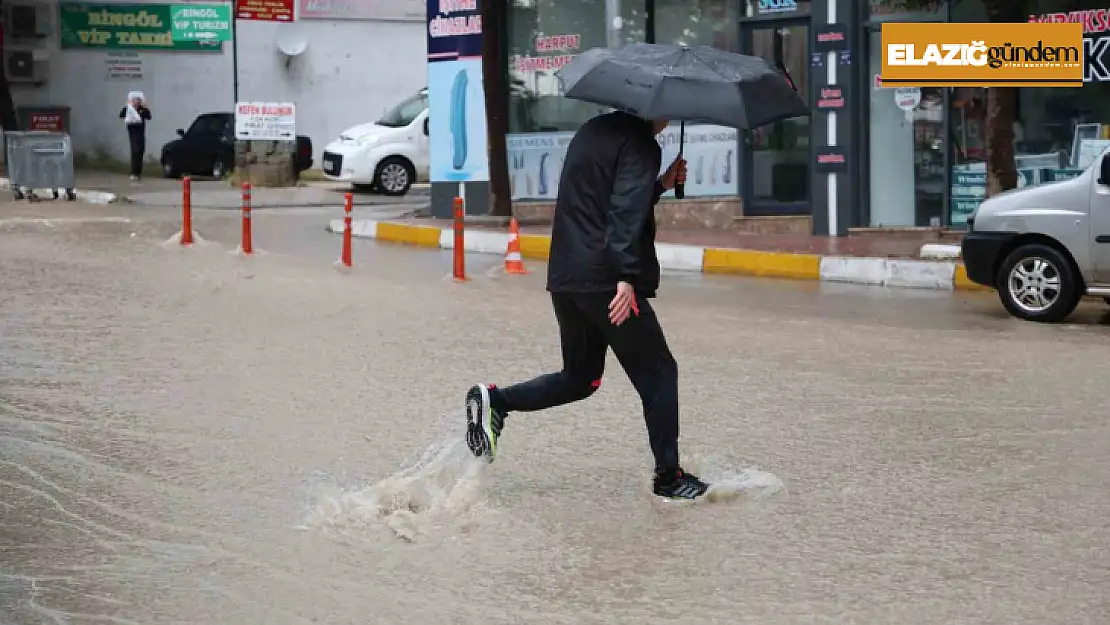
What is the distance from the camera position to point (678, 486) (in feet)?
20.9

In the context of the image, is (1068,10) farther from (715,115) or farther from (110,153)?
(110,153)

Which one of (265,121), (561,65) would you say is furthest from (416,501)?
(265,121)

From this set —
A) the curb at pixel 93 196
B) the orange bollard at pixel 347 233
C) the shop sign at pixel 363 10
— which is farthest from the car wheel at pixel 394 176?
the orange bollard at pixel 347 233

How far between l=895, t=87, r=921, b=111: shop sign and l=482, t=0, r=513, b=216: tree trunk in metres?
5.57

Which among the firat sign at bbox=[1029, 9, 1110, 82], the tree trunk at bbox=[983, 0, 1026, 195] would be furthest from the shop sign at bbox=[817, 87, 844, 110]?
the tree trunk at bbox=[983, 0, 1026, 195]

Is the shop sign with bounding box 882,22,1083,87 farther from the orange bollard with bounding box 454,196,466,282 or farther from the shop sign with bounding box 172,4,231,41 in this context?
the shop sign with bounding box 172,4,231,41

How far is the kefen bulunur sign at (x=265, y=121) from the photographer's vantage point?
96.7ft

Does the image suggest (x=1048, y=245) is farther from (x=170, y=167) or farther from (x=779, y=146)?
(x=170, y=167)

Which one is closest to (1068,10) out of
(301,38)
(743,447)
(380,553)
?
(743,447)

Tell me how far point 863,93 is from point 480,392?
13682 millimetres

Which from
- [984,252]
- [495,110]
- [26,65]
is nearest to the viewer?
[984,252]

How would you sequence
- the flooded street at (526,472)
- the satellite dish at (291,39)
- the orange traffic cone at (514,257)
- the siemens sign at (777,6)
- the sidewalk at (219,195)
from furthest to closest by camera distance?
the satellite dish at (291,39) < the sidewalk at (219,195) < the siemens sign at (777,6) < the orange traffic cone at (514,257) < the flooded street at (526,472)

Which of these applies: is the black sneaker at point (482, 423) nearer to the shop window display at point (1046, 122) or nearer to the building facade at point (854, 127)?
the building facade at point (854, 127)

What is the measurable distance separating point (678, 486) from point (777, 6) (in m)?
14.4
